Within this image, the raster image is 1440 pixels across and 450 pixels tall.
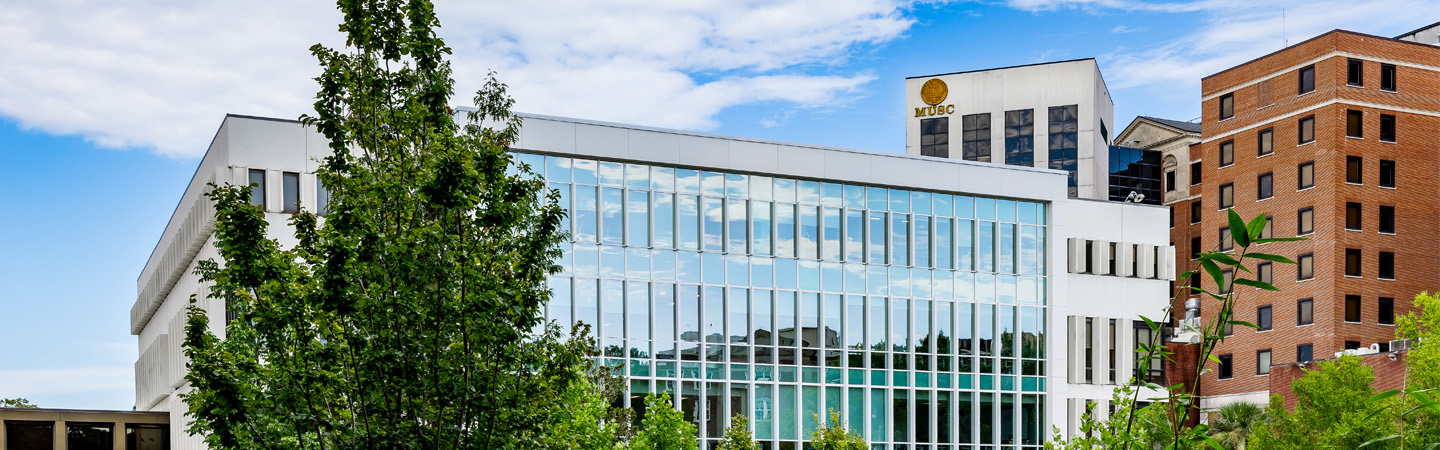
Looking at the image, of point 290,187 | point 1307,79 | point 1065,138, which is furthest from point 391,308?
point 1065,138

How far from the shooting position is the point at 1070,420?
51.5 meters

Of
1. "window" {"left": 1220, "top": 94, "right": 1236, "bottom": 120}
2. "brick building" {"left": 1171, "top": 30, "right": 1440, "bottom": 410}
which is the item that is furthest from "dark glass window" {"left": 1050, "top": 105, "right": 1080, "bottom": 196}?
"brick building" {"left": 1171, "top": 30, "right": 1440, "bottom": 410}

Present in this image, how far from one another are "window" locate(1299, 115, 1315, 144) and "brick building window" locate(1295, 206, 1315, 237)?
3429 mm

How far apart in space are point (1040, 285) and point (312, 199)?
2620 centimetres

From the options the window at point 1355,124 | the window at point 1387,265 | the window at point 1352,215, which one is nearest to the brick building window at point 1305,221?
the window at point 1352,215

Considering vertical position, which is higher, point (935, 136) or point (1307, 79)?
point (1307, 79)

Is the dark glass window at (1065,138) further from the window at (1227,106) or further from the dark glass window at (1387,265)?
the dark glass window at (1387,265)

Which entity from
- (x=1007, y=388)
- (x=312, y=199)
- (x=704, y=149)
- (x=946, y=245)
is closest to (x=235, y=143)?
(x=312, y=199)

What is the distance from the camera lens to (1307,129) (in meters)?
70.1

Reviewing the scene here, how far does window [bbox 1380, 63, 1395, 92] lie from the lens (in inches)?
2719

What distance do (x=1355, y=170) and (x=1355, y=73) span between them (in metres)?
4.80

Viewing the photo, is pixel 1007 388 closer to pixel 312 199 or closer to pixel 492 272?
pixel 312 199

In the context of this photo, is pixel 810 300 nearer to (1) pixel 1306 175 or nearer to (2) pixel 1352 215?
(1) pixel 1306 175

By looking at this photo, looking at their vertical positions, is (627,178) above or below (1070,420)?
above
